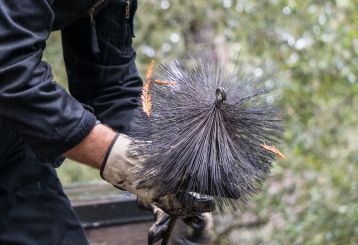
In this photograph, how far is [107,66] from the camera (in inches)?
93.2

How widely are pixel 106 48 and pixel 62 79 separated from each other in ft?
14.2

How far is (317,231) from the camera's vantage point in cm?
448

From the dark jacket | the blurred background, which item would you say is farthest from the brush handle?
the blurred background

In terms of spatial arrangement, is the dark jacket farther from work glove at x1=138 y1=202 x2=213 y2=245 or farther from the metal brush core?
work glove at x1=138 y1=202 x2=213 y2=245

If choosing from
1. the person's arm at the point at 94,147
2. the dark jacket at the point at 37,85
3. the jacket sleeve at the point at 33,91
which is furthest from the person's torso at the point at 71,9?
the person's arm at the point at 94,147

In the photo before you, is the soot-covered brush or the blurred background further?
the blurred background

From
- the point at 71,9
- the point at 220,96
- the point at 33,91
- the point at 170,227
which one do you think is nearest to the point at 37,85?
the point at 33,91

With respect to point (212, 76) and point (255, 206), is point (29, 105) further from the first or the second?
point (255, 206)

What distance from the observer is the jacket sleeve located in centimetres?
163

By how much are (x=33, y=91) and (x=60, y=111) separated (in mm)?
97

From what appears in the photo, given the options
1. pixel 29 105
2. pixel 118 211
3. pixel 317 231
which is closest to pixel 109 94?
pixel 29 105

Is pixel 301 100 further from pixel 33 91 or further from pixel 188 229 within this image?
pixel 33 91

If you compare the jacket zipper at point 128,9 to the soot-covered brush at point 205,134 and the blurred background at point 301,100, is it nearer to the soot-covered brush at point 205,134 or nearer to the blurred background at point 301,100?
the soot-covered brush at point 205,134

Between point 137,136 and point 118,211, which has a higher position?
point 137,136
